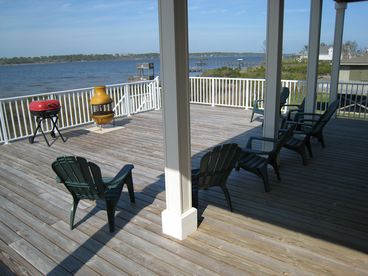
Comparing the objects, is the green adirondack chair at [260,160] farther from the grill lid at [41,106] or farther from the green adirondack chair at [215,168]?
the grill lid at [41,106]

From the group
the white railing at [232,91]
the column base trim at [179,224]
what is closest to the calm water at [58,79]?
the white railing at [232,91]

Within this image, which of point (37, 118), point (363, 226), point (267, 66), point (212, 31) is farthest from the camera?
point (212, 31)

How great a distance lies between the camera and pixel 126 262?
2.33 m

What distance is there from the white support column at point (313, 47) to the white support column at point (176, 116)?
14.2 feet

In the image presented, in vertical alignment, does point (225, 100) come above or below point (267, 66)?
below

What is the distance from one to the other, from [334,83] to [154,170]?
17.8 feet

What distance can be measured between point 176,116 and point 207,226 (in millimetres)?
1142

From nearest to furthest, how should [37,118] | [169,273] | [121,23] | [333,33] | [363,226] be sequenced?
[169,273]
[363,226]
[37,118]
[333,33]
[121,23]

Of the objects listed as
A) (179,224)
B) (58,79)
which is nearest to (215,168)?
(179,224)

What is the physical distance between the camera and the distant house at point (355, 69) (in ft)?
65.2

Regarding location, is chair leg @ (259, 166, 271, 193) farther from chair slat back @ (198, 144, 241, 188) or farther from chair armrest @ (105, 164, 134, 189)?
chair armrest @ (105, 164, 134, 189)

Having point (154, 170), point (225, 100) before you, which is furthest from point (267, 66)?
point (225, 100)

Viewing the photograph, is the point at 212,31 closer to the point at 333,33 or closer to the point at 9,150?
the point at 333,33

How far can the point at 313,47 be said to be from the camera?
5750 millimetres
